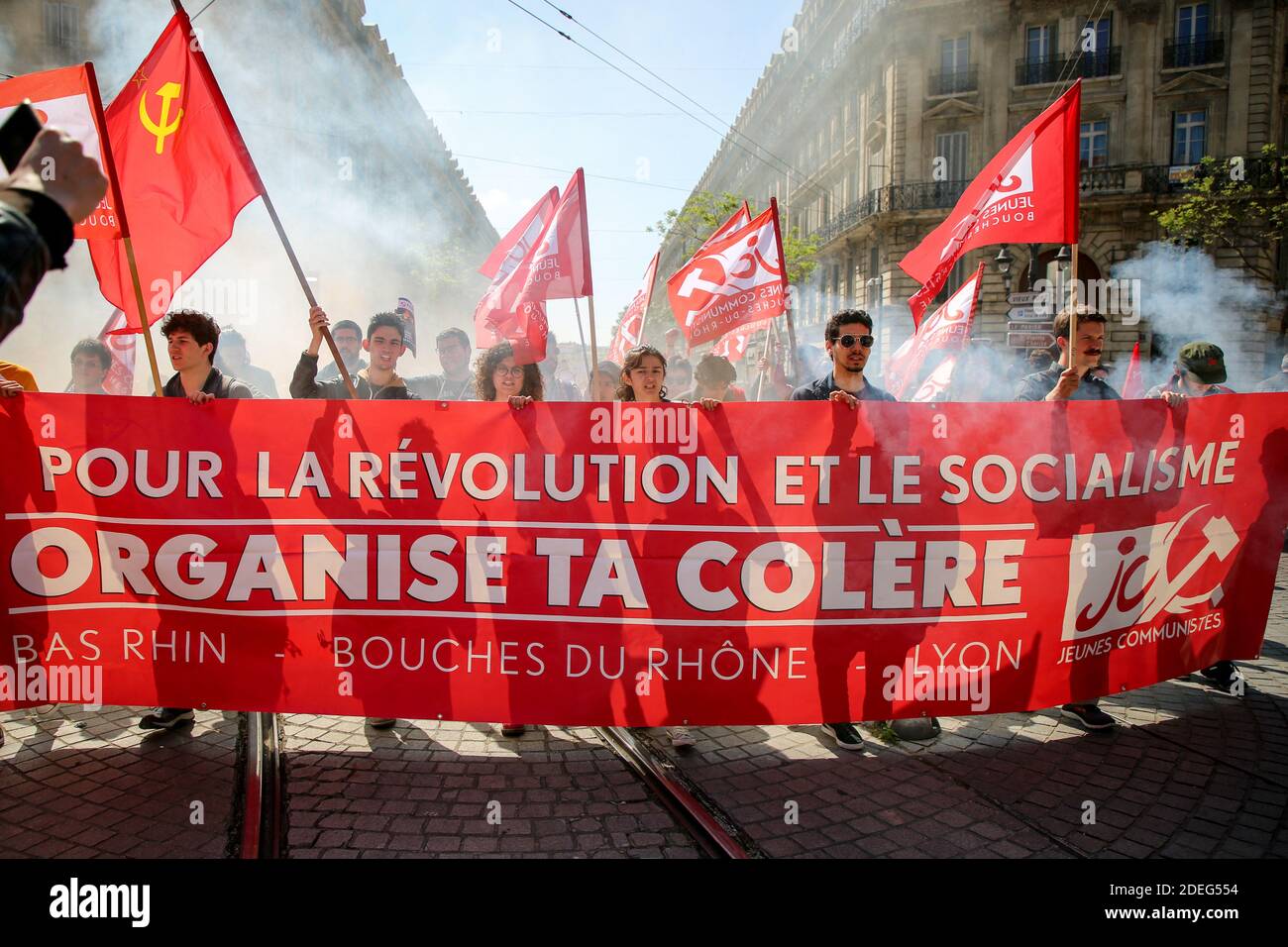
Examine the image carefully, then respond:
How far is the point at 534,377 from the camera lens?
446 cm

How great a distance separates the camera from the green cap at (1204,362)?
485 centimetres

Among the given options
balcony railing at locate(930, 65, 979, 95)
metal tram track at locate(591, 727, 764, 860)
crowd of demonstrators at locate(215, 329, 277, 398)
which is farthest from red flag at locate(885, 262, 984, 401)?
balcony railing at locate(930, 65, 979, 95)

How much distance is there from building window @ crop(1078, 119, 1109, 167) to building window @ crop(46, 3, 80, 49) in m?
32.7

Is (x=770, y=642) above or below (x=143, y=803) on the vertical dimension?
above

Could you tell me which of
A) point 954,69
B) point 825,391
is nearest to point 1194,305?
point 954,69

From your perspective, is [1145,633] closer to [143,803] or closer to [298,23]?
[143,803]

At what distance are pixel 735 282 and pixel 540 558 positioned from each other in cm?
462

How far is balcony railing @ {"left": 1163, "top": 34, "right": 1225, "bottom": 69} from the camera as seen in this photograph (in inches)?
1064

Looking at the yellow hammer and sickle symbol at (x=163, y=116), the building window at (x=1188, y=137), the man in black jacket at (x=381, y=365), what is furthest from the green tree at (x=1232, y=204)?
the yellow hammer and sickle symbol at (x=163, y=116)

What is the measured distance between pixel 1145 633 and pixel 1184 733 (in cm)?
55

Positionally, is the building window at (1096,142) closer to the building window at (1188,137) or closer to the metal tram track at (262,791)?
the building window at (1188,137)

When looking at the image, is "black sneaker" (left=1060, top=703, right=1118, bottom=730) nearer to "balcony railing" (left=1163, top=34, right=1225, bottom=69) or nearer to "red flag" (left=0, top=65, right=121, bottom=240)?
"red flag" (left=0, top=65, right=121, bottom=240)

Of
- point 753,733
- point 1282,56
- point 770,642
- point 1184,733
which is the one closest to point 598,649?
point 770,642

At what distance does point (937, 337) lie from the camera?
21.0ft
